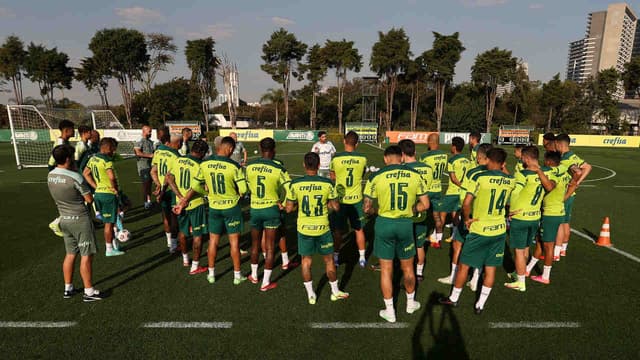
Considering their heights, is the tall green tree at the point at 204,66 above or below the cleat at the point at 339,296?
above

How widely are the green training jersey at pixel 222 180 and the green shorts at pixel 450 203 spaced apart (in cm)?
445

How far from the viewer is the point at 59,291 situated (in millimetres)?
5781

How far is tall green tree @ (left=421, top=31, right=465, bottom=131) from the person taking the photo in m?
56.6

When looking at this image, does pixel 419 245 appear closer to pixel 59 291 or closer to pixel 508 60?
pixel 59 291

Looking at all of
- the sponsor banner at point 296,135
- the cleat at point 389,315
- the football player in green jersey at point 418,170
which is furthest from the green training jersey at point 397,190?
the sponsor banner at point 296,135

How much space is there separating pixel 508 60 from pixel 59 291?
6737 cm

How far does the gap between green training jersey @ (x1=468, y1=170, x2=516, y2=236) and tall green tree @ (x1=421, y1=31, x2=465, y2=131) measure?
5951cm

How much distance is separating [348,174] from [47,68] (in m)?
77.0

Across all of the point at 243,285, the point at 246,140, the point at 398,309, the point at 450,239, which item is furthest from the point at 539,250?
the point at 246,140

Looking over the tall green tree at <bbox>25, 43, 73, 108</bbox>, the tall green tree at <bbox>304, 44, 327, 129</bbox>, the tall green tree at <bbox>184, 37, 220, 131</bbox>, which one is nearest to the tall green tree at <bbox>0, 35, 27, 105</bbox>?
the tall green tree at <bbox>25, 43, 73, 108</bbox>

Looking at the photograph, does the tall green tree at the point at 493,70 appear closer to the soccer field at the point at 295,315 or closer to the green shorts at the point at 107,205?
the soccer field at the point at 295,315

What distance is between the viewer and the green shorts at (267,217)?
5.54 m

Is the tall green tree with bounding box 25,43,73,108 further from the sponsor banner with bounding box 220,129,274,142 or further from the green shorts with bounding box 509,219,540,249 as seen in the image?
the green shorts with bounding box 509,219,540,249

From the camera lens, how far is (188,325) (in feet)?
15.9
